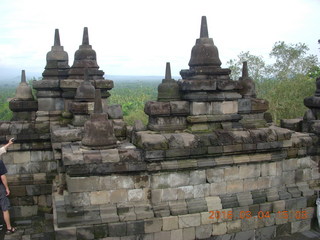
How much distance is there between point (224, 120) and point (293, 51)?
22.8m

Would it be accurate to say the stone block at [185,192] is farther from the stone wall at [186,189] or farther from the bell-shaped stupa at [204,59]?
the bell-shaped stupa at [204,59]

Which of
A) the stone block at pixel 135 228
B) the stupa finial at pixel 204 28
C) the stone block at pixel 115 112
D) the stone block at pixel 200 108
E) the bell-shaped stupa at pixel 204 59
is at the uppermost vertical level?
the stupa finial at pixel 204 28

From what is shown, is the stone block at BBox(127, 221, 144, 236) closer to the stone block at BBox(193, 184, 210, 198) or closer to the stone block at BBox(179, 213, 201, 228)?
the stone block at BBox(179, 213, 201, 228)

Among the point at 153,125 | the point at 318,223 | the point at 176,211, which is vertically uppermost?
the point at 153,125

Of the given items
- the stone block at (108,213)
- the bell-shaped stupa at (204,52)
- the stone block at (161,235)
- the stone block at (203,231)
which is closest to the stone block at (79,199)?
the stone block at (108,213)

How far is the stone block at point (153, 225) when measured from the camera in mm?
6148

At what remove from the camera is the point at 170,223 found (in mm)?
6297

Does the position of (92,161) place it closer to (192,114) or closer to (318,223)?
(192,114)

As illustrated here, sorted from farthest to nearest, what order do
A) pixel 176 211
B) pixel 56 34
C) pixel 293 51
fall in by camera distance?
pixel 293 51 → pixel 56 34 → pixel 176 211

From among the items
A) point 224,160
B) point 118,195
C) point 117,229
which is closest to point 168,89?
point 224,160

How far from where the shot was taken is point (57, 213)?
19.5 ft

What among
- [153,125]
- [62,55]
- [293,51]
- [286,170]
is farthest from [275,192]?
[293,51]

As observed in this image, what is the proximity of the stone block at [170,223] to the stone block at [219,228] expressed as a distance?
801mm

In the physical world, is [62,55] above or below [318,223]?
above
